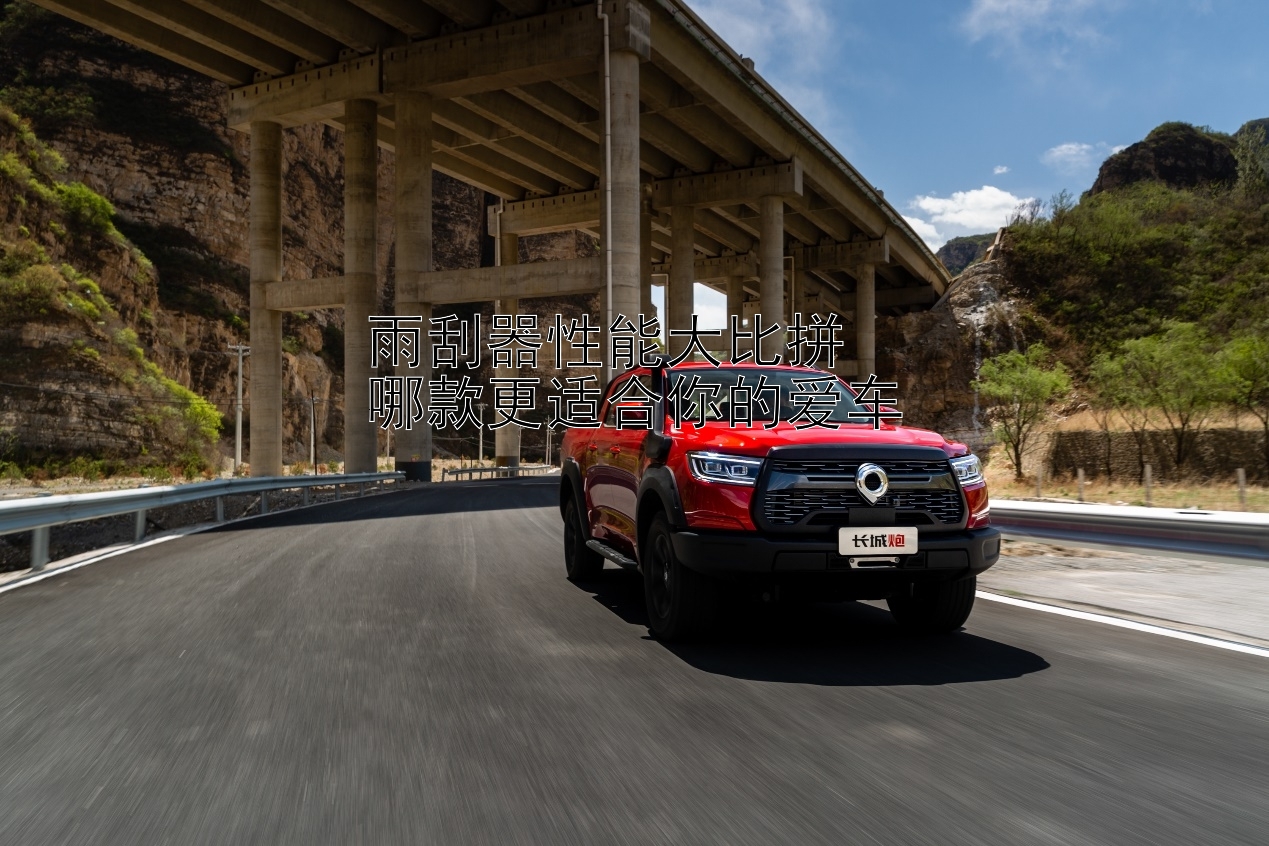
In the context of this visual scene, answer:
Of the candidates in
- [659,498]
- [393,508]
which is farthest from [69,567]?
[393,508]

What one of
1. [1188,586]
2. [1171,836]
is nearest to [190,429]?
[1188,586]

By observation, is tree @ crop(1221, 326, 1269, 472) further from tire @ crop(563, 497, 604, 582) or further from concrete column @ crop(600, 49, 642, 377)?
tire @ crop(563, 497, 604, 582)

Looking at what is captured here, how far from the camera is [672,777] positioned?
3.69m

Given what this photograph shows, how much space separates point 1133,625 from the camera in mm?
6738

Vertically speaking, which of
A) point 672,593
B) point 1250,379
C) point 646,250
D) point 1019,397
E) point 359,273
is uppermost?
point 646,250

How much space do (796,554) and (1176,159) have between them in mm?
124513

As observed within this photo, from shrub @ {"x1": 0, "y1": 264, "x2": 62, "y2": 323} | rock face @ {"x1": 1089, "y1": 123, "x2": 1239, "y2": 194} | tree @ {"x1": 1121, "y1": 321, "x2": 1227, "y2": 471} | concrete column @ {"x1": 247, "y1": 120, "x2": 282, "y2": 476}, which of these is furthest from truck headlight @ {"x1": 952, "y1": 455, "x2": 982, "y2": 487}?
rock face @ {"x1": 1089, "y1": 123, "x2": 1239, "y2": 194}

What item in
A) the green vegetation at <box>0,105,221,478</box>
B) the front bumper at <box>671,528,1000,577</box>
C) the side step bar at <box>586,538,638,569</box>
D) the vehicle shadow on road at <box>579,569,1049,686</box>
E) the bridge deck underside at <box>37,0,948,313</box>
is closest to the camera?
the vehicle shadow on road at <box>579,569,1049,686</box>

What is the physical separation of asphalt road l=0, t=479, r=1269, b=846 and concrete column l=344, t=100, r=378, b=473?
36125mm

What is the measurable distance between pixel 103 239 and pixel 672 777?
64015mm

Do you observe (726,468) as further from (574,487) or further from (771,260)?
(771,260)

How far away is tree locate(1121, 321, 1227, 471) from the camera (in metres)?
32.0

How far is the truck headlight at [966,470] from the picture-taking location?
5902mm

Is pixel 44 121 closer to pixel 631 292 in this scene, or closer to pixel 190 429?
pixel 190 429
